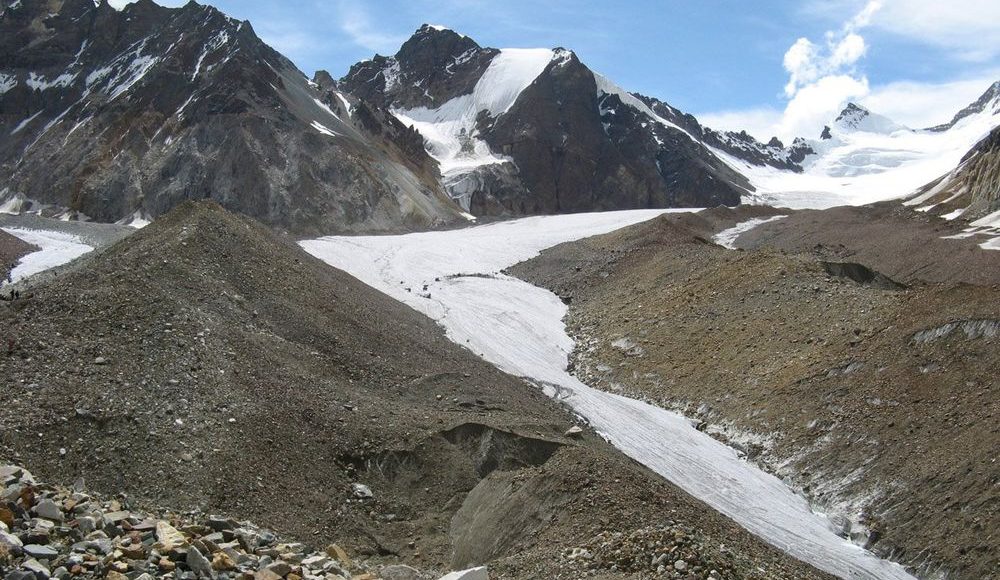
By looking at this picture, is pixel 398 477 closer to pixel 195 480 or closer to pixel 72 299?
pixel 195 480

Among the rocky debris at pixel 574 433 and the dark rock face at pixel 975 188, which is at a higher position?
the dark rock face at pixel 975 188

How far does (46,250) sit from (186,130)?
120 feet

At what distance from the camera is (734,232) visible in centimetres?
6800

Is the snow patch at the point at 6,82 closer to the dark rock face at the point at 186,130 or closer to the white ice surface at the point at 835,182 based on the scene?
the dark rock face at the point at 186,130

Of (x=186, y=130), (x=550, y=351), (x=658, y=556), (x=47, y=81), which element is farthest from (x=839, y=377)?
(x=47, y=81)

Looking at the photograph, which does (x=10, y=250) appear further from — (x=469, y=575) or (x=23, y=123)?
(x=23, y=123)

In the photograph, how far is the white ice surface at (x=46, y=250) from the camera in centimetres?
3775

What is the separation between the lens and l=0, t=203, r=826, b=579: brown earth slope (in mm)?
13797

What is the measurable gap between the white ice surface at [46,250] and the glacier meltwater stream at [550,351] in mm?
12459

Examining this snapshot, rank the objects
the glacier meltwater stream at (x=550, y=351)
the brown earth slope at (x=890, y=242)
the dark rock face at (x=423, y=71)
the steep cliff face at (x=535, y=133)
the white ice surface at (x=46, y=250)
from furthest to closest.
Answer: the dark rock face at (x=423, y=71) → the steep cliff face at (x=535, y=133) → the brown earth slope at (x=890, y=242) → the white ice surface at (x=46, y=250) → the glacier meltwater stream at (x=550, y=351)

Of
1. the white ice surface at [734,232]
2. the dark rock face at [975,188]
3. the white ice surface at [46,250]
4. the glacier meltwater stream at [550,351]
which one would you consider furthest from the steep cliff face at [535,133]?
the white ice surface at [46,250]

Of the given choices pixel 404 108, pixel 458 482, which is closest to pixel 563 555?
pixel 458 482

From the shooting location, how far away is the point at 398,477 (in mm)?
16281

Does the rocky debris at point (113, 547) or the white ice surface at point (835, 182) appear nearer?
the rocky debris at point (113, 547)
